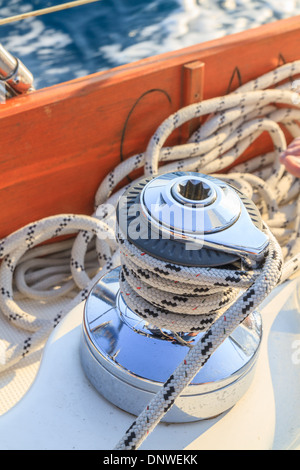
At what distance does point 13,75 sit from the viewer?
4.09 feet

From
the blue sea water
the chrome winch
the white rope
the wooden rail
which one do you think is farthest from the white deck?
the blue sea water

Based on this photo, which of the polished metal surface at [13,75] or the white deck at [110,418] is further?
the polished metal surface at [13,75]

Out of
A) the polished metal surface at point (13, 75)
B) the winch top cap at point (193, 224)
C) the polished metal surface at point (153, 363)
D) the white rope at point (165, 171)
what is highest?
the winch top cap at point (193, 224)

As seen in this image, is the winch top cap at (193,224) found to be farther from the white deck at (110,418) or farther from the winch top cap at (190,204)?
the white deck at (110,418)

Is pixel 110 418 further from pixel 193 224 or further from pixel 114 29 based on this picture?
pixel 114 29

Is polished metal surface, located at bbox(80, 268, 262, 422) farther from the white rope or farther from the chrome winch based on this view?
the white rope

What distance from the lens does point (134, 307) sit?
2.21ft

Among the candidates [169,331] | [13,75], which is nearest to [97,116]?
[13,75]

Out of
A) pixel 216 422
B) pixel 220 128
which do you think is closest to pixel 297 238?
pixel 220 128

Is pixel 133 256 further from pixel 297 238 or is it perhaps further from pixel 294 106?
pixel 294 106

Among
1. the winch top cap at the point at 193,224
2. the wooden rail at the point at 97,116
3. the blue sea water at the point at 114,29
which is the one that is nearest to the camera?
the winch top cap at the point at 193,224

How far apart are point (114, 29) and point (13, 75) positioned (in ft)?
2.91

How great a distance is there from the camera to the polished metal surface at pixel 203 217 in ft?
1.86

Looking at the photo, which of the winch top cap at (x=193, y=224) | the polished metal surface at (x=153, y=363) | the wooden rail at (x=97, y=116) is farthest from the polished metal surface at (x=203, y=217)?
the wooden rail at (x=97, y=116)
